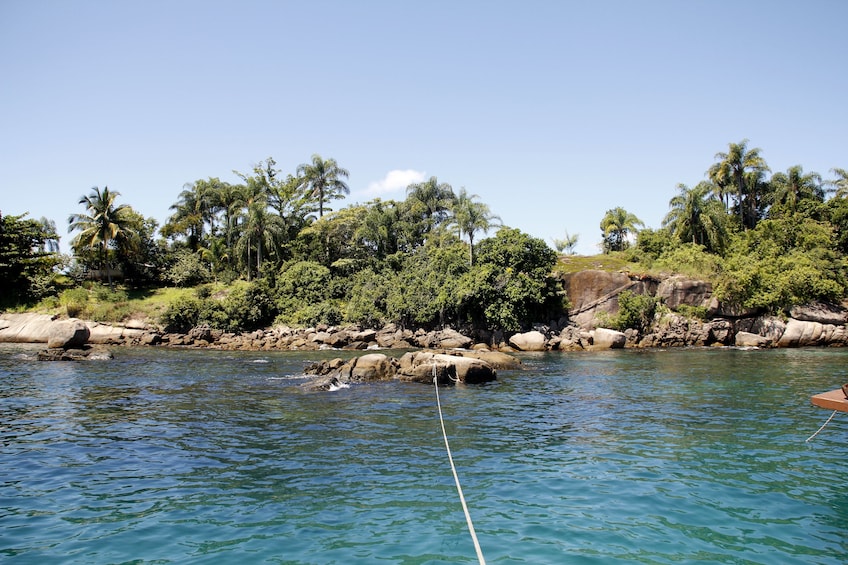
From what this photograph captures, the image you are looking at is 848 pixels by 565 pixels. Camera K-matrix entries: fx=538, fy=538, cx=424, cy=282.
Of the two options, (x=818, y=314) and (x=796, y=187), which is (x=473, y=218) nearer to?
(x=818, y=314)

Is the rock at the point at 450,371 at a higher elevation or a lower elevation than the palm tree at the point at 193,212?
lower

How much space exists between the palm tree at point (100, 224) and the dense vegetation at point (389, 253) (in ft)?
0.48

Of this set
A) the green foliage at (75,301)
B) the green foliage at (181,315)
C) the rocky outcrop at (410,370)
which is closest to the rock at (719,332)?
the rocky outcrop at (410,370)

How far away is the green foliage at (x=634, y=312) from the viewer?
4566 cm

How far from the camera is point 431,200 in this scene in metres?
62.5

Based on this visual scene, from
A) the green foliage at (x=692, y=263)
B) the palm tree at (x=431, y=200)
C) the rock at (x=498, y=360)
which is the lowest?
the rock at (x=498, y=360)

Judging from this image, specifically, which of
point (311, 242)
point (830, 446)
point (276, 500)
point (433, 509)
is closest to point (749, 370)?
point (830, 446)

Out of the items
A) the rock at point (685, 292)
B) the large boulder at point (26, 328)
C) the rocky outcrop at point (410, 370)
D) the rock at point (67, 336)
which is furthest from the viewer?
the large boulder at point (26, 328)

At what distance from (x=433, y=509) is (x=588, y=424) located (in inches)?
308

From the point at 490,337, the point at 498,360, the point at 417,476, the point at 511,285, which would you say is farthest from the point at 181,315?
the point at 417,476

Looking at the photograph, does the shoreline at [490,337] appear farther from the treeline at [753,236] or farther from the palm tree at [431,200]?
the palm tree at [431,200]

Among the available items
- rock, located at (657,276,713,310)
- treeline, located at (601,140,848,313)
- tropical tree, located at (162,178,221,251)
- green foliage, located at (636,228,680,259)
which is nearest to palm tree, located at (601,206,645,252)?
treeline, located at (601,140,848,313)

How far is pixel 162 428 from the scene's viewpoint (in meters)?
14.7

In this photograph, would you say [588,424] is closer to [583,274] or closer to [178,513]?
[178,513]
